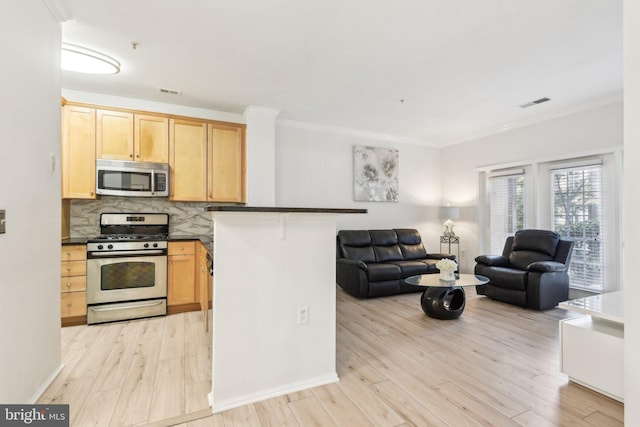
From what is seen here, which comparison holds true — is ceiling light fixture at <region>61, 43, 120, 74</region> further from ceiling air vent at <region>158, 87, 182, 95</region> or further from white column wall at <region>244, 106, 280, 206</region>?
white column wall at <region>244, 106, 280, 206</region>

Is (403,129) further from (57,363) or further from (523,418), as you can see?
(57,363)

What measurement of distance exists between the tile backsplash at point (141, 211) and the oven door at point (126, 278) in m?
0.71

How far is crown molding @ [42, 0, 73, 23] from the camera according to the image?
2.09 metres

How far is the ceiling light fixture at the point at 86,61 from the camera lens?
2.75 m

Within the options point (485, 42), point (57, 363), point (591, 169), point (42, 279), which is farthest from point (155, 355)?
point (591, 169)

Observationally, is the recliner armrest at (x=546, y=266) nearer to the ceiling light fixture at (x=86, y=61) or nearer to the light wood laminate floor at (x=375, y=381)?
the light wood laminate floor at (x=375, y=381)

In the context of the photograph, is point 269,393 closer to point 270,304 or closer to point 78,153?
point 270,304

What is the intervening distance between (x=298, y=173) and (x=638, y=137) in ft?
13.6

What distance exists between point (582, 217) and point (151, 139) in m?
5.87

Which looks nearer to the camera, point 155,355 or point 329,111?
point 155,355

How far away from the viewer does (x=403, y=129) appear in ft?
17.6

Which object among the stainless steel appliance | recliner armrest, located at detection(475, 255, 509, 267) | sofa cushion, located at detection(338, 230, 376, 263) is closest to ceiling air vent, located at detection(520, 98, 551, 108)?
recliner armrest, located at detection(475, 255, 509, 267)

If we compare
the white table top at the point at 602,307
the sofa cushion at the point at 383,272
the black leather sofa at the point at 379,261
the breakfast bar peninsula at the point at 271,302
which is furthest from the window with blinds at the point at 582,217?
the breakfast bar peninsula at the point at 271,302

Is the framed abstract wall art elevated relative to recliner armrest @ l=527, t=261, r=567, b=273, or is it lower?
elevated
